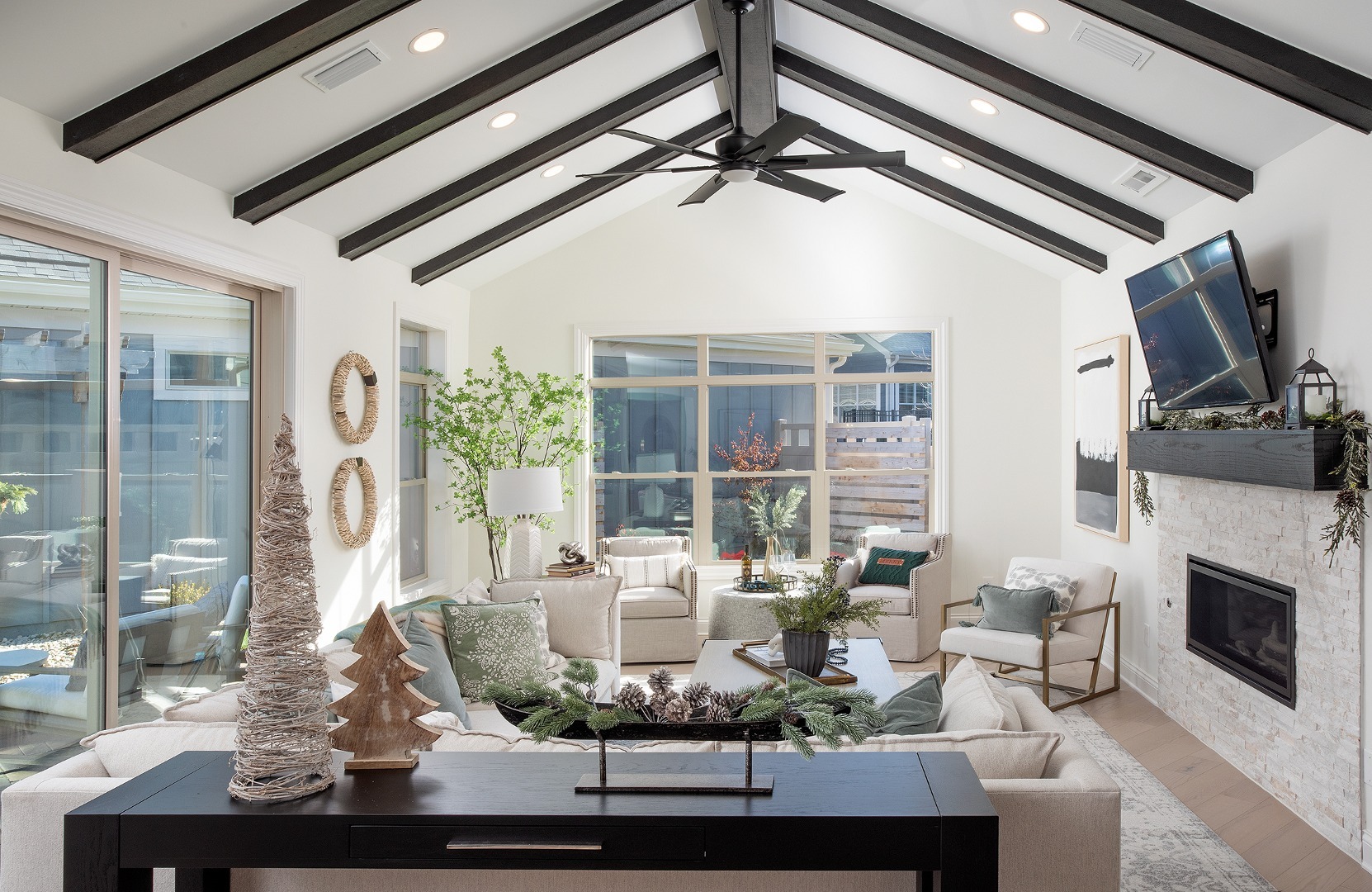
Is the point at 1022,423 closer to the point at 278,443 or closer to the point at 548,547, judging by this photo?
the point at 548,547

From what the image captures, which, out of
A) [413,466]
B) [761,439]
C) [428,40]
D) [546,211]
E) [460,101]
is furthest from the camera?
[761,439]

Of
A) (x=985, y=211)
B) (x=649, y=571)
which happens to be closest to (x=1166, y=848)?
(x=649, y=571)

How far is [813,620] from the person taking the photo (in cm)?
397

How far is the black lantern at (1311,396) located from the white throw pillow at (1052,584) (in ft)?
6.59

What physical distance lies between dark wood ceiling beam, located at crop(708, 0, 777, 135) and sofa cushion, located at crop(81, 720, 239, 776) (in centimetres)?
285

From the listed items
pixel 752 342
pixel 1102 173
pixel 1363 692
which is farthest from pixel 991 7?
pixel 752 342

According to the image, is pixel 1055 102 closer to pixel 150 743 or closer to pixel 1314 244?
pixel 1314 244

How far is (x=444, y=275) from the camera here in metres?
6.40

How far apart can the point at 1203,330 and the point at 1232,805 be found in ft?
6.33

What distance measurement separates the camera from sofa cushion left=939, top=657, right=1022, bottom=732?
2.20 m

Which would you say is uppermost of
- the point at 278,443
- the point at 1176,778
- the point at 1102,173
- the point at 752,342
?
the point at 1102,173

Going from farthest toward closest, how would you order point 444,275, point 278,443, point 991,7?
point 444,275 < point 991,7 < point 278,443

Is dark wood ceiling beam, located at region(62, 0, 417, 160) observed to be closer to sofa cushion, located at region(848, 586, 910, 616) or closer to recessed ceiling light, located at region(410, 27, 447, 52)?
recessed ceiling light, located at region(410, 27, 447, 52)

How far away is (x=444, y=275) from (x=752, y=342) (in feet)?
7.73
